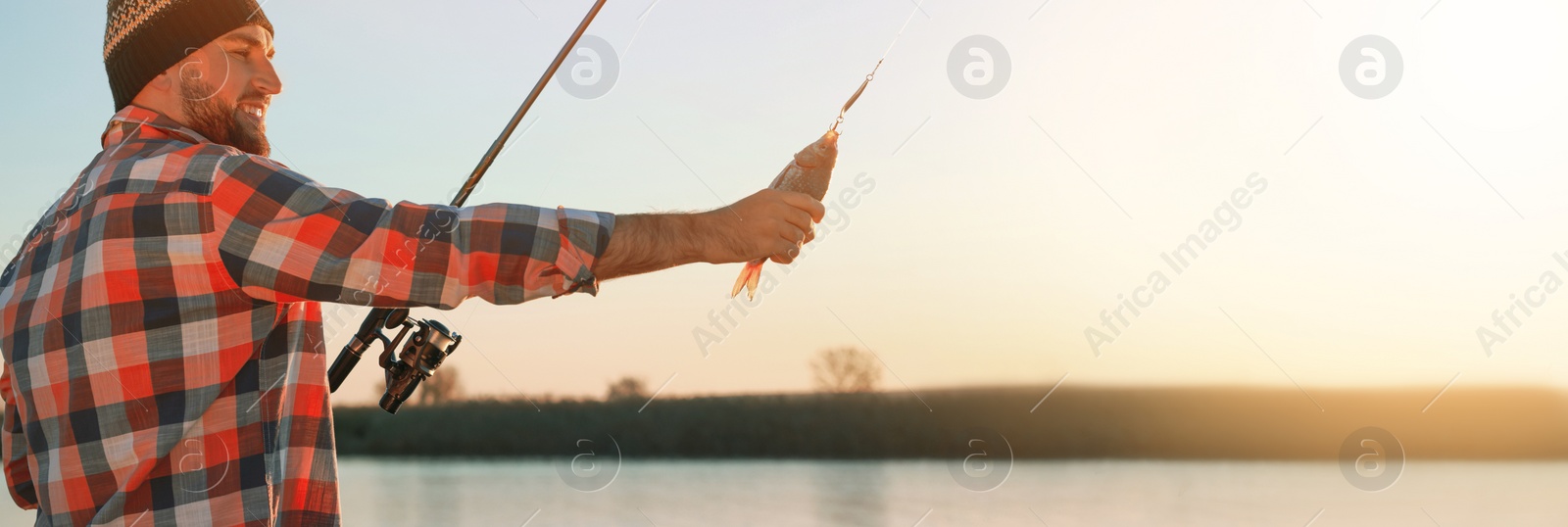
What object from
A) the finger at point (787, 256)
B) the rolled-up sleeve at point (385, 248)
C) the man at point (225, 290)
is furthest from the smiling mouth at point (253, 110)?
the finger at point (787, 256)

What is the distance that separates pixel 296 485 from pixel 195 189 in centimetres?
53

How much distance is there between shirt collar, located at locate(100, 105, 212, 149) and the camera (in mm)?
1956

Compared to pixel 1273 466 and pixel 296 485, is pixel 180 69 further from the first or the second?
pixel 1273 466

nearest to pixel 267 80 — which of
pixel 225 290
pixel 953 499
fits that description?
pixel 225 290

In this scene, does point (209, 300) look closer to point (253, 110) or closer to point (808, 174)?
point (253, 110)

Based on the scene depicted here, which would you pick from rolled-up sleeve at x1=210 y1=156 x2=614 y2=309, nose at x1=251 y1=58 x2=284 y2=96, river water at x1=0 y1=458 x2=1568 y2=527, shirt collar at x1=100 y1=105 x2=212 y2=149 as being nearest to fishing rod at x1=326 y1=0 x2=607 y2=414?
nose at x1=251 y1=58 x2=284 y2=96

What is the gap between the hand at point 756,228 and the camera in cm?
184

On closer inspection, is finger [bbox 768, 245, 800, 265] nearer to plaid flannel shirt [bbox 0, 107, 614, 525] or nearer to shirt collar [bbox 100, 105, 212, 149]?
plaid flannel shirt [bbox 0, 107, 614, 525]

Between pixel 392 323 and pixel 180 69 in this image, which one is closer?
pixel 180 69

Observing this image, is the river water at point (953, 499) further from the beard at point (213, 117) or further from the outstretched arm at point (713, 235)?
the outstretched arm at point (713, 235)

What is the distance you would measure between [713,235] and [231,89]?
3.53 feet

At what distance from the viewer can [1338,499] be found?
15633 millimetres

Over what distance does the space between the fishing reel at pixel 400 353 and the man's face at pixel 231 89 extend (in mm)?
800

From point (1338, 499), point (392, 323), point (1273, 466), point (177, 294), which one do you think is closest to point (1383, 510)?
point (1338, 499)
